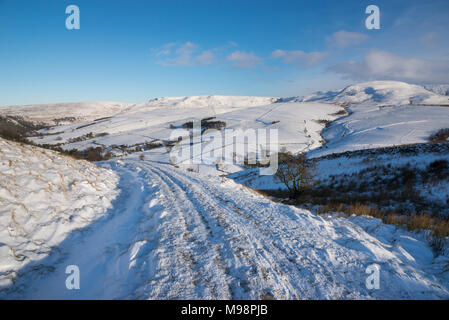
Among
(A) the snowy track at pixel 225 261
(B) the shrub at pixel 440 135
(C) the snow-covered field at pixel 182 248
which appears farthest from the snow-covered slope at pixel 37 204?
(B) the shrub at pixel 440 135

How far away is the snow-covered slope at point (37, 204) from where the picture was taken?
14.5 feet

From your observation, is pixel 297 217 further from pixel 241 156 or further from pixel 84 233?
pixel 241 156

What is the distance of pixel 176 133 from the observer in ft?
240

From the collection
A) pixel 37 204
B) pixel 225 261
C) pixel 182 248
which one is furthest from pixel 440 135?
pixel 37 204

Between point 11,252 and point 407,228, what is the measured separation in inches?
427

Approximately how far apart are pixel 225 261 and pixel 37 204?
243 inches

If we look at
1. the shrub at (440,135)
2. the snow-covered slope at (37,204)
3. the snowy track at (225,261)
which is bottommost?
the snowy track at (225,261)

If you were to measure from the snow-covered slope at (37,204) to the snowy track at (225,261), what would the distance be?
390 mm

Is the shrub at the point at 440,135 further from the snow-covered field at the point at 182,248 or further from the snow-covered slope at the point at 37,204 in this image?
the snow-covered slope at the point at 37,204

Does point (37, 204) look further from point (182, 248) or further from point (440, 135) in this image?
point (440, 135)

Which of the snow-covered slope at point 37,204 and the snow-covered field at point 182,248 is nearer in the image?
the snow-covered field at point 182,248

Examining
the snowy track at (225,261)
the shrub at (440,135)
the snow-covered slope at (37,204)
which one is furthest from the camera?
the shrub at (440,135)

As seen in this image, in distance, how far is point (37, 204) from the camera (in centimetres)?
593

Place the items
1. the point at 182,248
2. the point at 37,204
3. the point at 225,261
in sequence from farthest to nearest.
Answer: the point at 37,204 → the point at 182,248 → the point at 225,261
